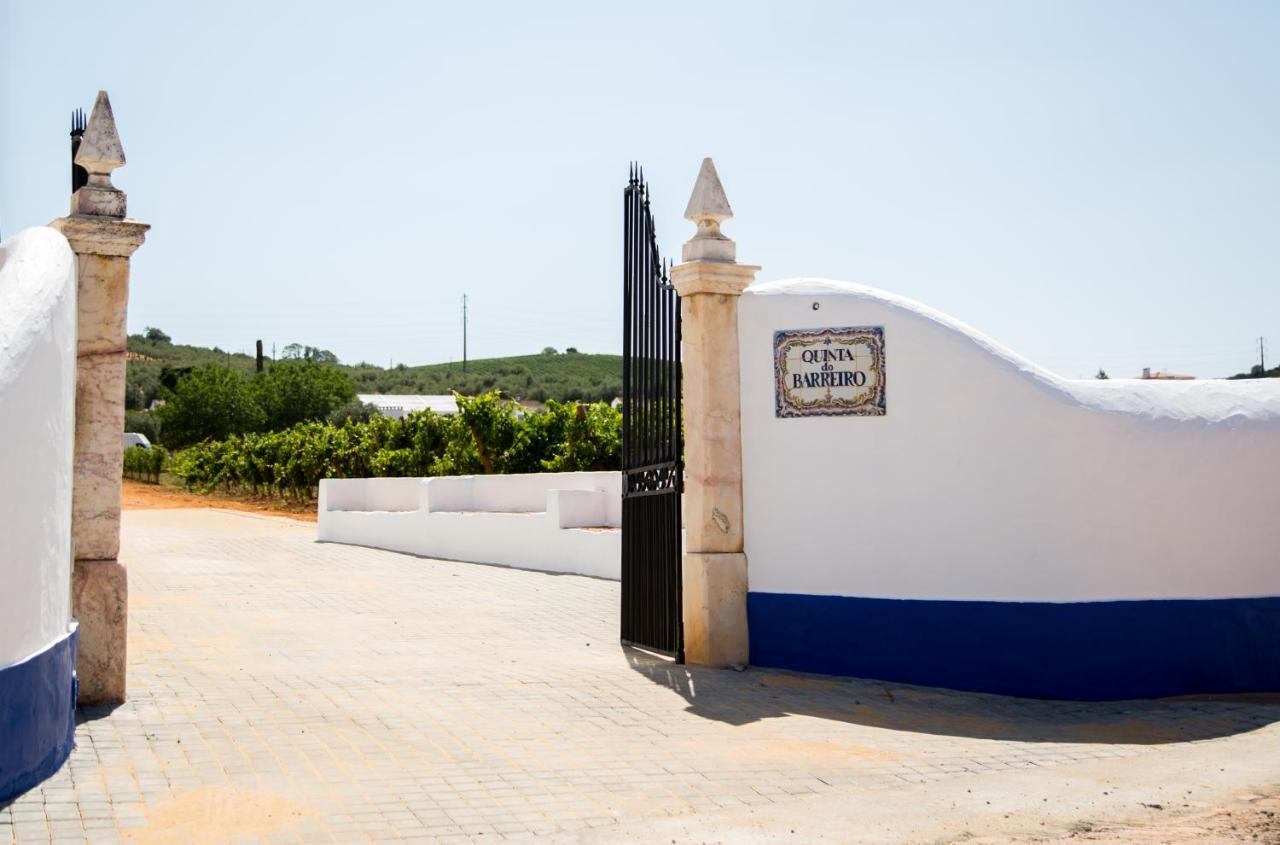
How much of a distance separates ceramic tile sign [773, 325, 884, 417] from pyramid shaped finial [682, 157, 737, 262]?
83cm

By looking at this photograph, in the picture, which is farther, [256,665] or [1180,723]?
[256,665]

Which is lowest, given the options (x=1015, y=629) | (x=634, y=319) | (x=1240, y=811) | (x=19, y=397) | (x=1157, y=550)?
(x=1240, y=811)

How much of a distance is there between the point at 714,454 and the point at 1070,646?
3165 millimetres

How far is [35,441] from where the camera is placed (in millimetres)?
6461

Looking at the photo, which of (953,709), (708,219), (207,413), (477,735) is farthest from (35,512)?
(207,413)

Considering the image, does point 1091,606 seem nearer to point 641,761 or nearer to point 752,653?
point 752,653

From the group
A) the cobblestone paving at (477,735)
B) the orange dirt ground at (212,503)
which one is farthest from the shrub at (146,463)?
the cobblestone paving at (477,735)

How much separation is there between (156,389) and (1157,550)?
77.8 meters

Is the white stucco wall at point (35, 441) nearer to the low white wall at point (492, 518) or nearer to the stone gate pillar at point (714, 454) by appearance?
the stone gate pillar at point (714, 454)

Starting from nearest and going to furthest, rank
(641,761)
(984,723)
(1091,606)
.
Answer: (641,761) < (984,723) < (1091,606)

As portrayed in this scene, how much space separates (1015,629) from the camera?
989 cm

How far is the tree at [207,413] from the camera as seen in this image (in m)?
56.2

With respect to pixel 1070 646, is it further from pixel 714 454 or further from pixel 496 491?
pixel 496 491

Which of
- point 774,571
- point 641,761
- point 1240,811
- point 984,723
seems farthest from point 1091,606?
point 641,761
